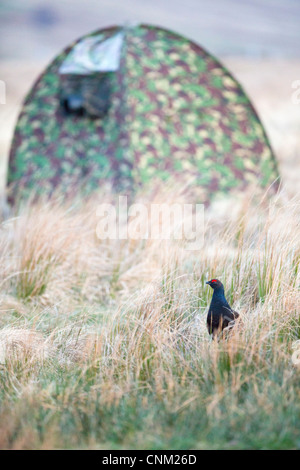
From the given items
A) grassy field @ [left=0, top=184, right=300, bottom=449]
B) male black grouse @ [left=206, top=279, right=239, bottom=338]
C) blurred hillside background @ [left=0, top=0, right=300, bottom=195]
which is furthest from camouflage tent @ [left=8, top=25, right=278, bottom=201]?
blurred hillside background @ [left=0, top=0, right=300, bottom=195]

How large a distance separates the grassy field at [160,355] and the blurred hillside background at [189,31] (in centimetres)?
915

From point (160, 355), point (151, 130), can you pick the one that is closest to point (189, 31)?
point (151, 130)

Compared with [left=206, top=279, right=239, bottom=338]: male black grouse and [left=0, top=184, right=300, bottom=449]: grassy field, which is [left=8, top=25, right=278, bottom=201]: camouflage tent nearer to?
[left=0, top=184, right=300, bottom=449]: grassy field

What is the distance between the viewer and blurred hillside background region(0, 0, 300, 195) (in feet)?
44.2

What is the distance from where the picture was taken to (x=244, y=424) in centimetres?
193

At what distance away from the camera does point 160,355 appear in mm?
2285

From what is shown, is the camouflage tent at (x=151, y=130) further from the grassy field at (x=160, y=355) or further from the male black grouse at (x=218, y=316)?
the male black grouse at (x=218, y=316)

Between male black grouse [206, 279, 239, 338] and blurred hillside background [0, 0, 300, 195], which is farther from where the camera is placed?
blurred hillside background [0, 0, 300, 195]

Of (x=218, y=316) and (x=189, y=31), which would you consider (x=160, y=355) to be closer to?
(x=218, y=316)

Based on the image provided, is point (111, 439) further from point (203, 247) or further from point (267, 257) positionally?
point (203, 247)

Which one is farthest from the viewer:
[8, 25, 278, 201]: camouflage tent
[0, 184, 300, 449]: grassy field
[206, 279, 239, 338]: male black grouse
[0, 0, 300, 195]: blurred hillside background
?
[0, 0, 300, 195]: blurred hillside background

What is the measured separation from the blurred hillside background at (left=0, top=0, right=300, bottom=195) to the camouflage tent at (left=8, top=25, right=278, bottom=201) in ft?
21.4

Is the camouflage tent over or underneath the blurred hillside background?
underneath
